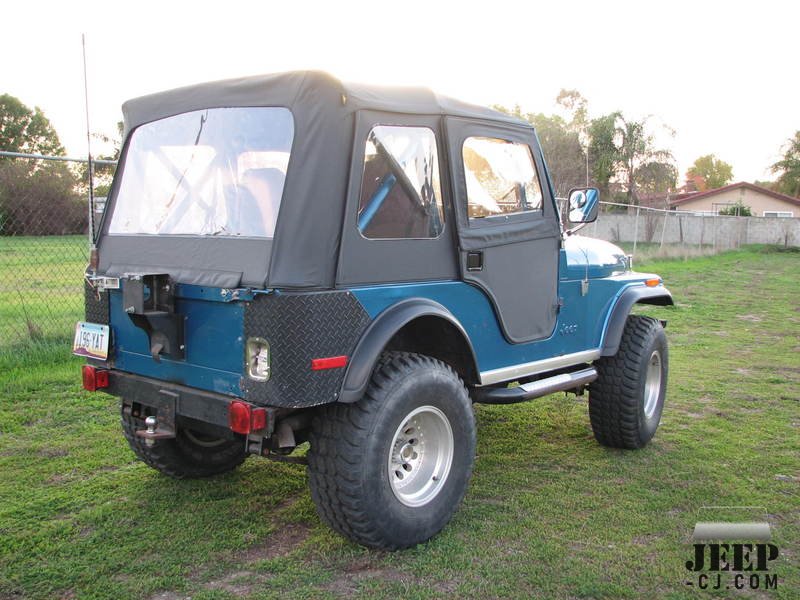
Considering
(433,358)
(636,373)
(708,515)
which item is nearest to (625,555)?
(708,515)

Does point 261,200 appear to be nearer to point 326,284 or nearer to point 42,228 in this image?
point 326,284

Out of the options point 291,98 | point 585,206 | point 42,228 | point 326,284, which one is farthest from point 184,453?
point 42,228

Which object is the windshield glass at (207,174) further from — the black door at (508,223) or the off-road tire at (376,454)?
→ the black door at (508,223)

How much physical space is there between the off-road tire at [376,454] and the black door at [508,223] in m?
0.69

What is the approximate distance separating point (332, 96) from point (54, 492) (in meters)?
2.80

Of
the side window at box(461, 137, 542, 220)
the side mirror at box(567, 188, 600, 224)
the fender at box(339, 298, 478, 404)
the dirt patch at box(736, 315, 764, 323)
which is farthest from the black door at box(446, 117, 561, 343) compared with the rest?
the dirt patch at box(736, 315, 764, 323)

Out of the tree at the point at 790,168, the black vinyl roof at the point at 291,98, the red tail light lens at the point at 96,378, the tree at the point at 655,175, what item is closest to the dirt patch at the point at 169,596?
the red tail light lens at the point at 96,378

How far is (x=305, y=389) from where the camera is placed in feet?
10.3

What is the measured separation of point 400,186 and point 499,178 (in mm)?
860

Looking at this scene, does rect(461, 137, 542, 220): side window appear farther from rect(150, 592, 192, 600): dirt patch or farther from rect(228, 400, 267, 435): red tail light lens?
rect(150, 592, 192, 600): dirt patch

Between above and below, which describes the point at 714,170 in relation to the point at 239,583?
above

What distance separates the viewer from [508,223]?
4215 millimetres

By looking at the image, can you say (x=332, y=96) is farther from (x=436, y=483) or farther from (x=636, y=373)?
(x=636, y=373)

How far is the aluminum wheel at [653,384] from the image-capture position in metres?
5.38
